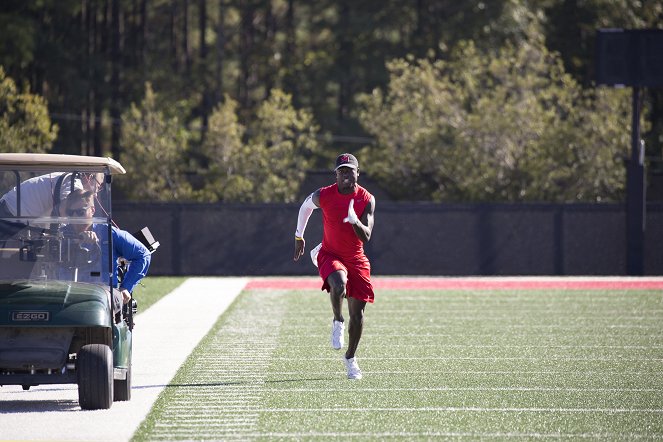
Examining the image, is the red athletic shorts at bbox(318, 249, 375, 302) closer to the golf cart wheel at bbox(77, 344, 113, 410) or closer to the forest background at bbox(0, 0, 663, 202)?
the golf cart wheel at bbox(77, 344, 113, 410)

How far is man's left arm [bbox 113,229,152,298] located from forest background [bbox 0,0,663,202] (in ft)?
80.2

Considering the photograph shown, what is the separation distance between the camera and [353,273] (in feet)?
39.4

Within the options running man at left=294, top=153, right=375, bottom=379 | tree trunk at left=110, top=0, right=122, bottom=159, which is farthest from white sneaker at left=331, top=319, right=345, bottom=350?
tree trunk at left=110, top=0, right=122, bottom=159

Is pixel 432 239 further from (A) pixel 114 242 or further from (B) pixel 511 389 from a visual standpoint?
(A) pixel 114 242

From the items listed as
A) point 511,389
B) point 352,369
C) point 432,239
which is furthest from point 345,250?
point 432,239

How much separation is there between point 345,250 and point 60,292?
3241mm

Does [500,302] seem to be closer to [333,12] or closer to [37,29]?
[37,29]

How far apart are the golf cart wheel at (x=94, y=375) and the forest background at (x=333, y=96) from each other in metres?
25.5

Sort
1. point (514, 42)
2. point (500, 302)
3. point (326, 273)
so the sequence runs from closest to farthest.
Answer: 1. point (326, 273)
2. point (500, 302)
3. point (514, 42)

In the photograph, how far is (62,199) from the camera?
10.0 meters

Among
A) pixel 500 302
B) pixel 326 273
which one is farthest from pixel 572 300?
pixel 326 273

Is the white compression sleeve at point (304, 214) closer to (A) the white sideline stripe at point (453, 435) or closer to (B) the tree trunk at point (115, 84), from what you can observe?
(A) the white sideline stripe at point (453, 435)

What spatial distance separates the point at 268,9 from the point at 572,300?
36.7 metres

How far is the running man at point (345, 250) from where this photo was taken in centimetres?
1174
